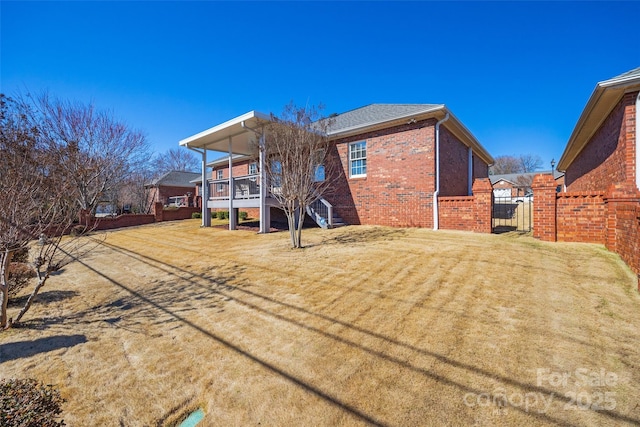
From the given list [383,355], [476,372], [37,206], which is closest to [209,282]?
[37,206]

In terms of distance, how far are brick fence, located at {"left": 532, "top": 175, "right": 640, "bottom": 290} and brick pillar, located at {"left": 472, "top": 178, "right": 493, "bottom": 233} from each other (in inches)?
50.6

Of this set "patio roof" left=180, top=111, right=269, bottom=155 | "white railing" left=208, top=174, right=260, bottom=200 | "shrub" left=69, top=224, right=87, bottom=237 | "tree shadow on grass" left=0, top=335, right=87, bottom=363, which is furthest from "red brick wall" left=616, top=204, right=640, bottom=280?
"white railing" left=208, top=174, right=260, bottom=200

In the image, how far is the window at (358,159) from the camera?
10.9 meters

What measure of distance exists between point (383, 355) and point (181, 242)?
28.9 feet

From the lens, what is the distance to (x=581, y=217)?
5.97 metres

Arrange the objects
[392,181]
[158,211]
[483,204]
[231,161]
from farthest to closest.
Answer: [158,211] < [231,161] < [392,181] < [483,204]

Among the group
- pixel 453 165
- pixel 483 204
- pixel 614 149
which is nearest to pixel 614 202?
pixel 614 149

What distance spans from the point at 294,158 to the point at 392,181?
4.49 m

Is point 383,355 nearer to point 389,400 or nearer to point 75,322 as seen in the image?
point 389,400

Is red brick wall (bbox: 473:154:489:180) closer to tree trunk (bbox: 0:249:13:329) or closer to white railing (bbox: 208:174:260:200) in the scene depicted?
white railing (bbox: 208:174:260:200)

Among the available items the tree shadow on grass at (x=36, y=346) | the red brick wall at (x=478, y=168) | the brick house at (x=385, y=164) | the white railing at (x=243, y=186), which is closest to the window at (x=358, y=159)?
the brick house at (x=385, y=164)

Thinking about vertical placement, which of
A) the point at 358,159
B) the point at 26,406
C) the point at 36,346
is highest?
the point at 358,159

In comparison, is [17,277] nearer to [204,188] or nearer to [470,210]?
[204,188]

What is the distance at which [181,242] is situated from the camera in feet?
31.2
